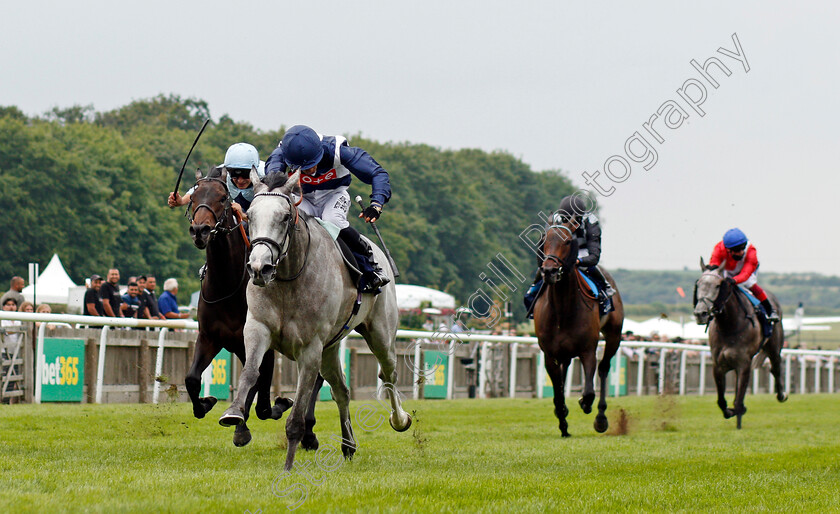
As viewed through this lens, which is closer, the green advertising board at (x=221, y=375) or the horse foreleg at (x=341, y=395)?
the horse foreleg at (x=341, y=395)

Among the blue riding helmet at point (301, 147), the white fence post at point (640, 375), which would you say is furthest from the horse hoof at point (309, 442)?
the white fence post at point (640, 375)

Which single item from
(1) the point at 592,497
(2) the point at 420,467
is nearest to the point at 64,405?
Answer: (2) the point at 420,467

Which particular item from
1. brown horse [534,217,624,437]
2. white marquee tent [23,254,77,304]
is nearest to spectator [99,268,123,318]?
brown horse [534,217,624,437]

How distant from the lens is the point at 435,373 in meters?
17.8

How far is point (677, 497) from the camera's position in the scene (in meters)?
5.80

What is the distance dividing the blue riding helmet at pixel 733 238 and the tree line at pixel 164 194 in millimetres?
28291

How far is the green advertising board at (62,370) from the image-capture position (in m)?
12.0

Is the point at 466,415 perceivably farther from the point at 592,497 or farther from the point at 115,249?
the point at 115,249

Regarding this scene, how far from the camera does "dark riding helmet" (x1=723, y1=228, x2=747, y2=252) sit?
41.3ft

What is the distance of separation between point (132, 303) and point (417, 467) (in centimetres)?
852

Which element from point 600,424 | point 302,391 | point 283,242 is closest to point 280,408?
point 302,391

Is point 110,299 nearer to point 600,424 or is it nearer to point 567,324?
point 567,324

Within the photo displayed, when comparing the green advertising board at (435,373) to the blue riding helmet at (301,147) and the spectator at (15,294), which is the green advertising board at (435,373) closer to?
the spectator at (15,294)

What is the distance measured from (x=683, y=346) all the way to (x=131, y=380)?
13.1 m
